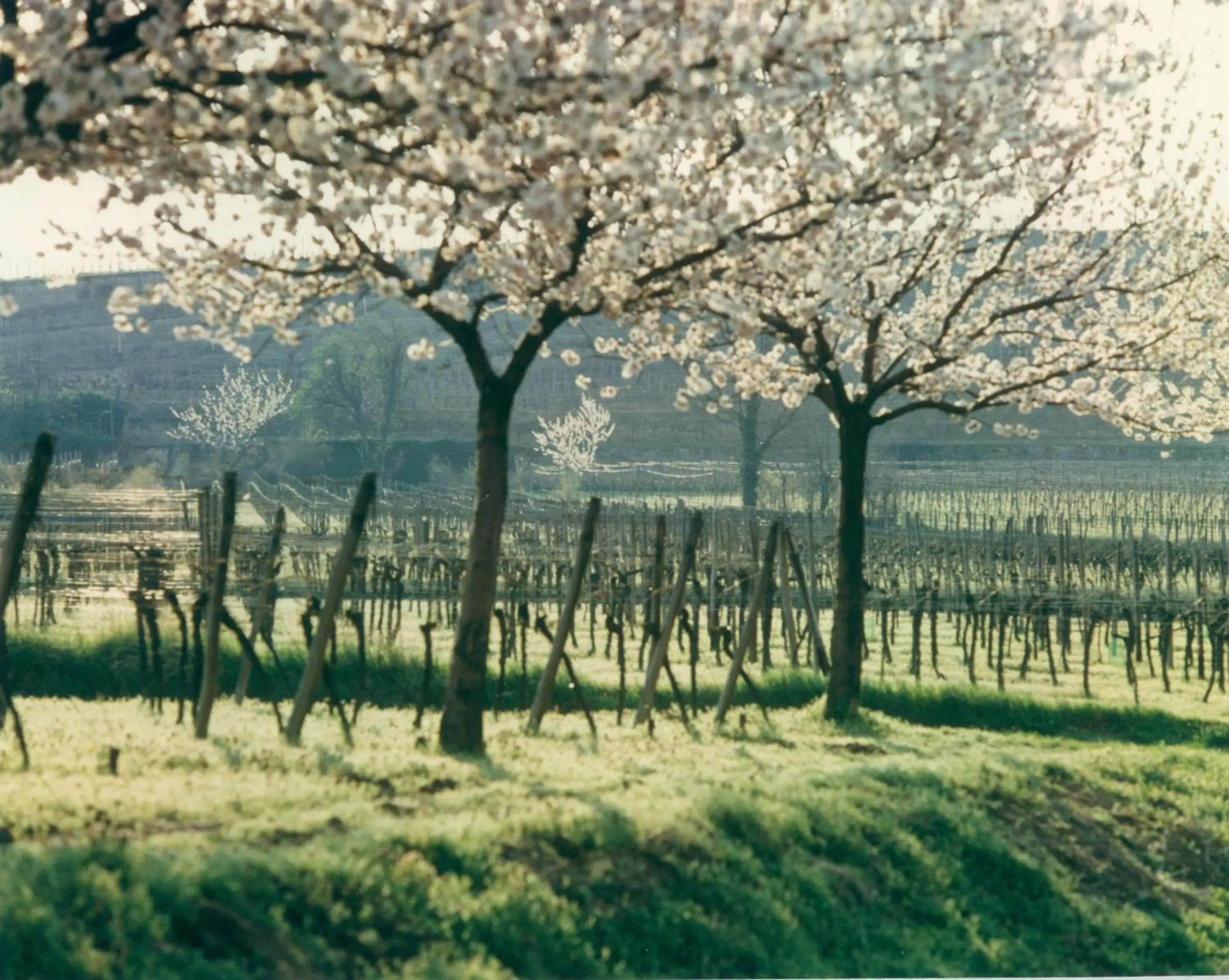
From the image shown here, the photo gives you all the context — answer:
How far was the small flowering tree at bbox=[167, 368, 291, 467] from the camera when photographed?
61.7 meters

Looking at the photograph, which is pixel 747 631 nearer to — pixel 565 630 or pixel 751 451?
pixel 565 630

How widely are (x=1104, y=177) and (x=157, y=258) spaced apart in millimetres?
9658

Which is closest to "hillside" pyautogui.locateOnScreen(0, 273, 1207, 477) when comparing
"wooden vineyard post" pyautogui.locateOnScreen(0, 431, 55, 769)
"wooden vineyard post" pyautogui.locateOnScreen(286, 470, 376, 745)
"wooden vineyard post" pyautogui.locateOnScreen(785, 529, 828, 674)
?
"wooden vineyard post" pyautogui.locateOnScreen(785, 529, 828, 674)

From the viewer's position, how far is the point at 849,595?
15625 millimetres

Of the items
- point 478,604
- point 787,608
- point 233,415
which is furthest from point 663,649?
point 233,415

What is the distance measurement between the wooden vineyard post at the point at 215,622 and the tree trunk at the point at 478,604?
5.56 ft

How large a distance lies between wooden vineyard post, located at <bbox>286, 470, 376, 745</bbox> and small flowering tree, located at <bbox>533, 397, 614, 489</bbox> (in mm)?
47551

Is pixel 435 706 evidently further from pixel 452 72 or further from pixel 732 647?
pixel 452 72

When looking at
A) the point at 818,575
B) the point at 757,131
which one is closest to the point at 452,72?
the point at 757,131

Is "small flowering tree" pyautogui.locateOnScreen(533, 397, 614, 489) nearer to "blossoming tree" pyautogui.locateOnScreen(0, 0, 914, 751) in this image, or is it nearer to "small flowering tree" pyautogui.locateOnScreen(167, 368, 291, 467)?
"small flowering tree" pyautogui.locateOnScreen(167, 368, 291, 467)

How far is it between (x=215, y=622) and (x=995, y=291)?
8922mm

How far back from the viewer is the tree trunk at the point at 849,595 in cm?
1549

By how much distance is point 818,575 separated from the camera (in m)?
27.9

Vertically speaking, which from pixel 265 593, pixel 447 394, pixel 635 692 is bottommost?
pixel 635 692
